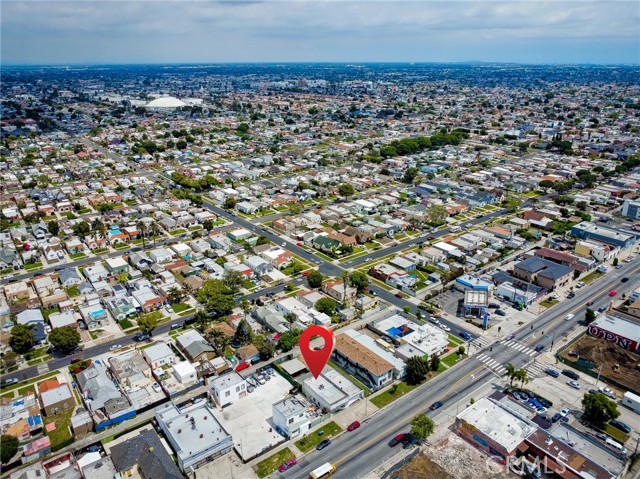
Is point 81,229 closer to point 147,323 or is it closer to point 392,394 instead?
point 147,323

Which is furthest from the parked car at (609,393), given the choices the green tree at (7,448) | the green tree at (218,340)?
the green tree at (7,448)

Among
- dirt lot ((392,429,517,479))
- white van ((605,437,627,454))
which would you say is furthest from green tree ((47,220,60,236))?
white van ((605,437,627,454))

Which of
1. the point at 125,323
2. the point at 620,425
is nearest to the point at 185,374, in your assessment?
the point at 125,323

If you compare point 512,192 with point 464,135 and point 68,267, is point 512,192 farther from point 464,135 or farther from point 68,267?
point 68,267

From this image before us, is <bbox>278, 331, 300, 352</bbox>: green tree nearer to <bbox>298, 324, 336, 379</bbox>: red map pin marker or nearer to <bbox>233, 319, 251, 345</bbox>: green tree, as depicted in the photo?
<bbox>233, 319, 251, 345</bbox>: green tree

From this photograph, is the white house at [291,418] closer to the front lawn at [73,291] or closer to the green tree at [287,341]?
the green tree at [287,341]
